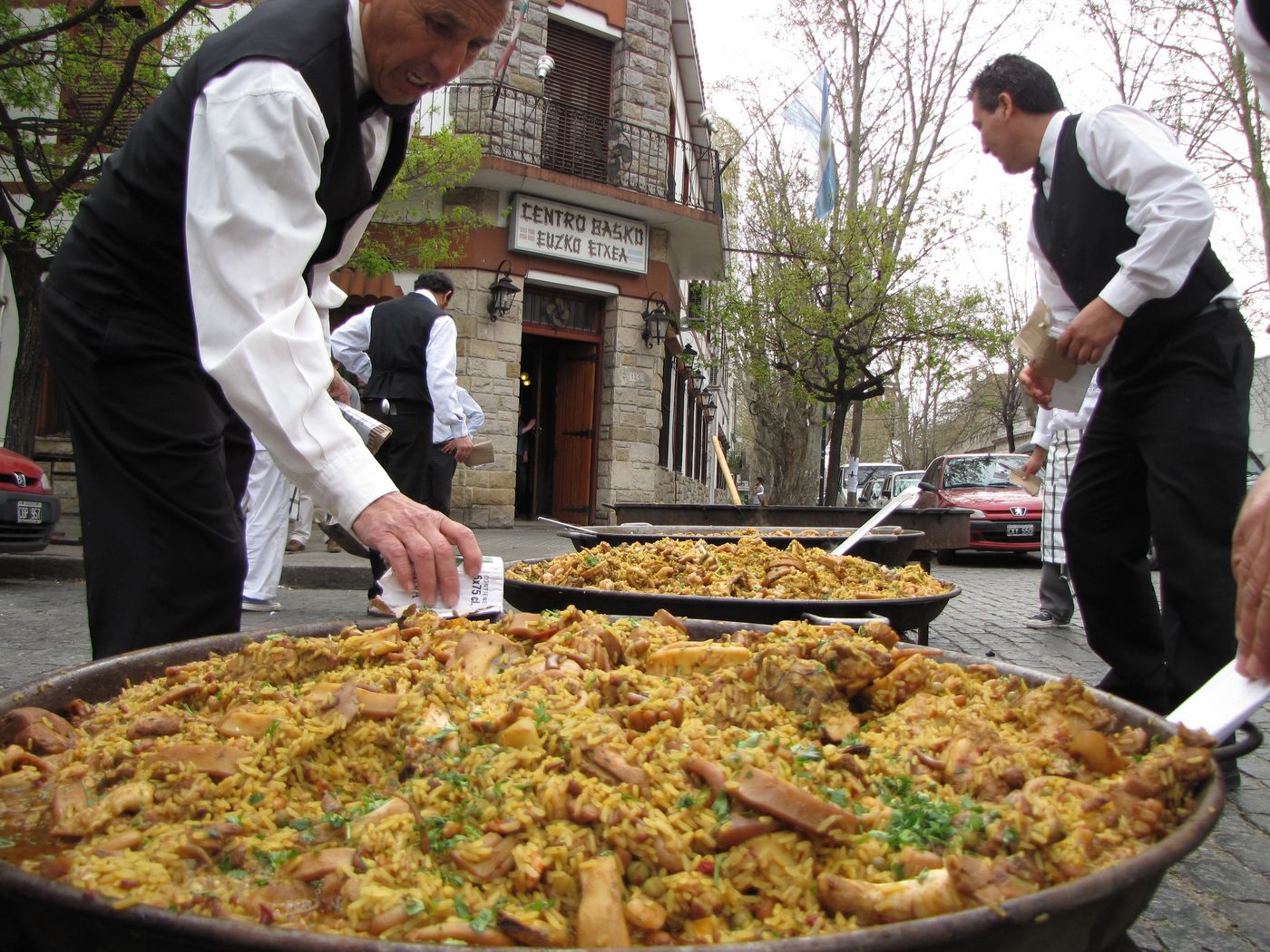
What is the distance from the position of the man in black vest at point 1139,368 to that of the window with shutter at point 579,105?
12.7m

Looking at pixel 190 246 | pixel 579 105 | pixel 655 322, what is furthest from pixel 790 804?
pixel 579 105

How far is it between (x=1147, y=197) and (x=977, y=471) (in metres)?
12.7

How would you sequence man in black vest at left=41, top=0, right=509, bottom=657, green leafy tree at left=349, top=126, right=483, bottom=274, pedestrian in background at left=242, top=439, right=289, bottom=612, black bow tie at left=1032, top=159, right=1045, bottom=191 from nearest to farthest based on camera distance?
man in black vest at left=41, top=0, right=509, bottom=657, black bow tie at left=1032, top=159, right=1045, bottom=191, pedestrian in background at left=242, top=439, right=289, bottom=612, green leafy tree at left=349, top=126, right=483, bottom=274

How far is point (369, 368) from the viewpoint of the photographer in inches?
287

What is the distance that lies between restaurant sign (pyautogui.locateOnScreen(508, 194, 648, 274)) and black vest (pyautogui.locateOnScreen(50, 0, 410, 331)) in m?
12.7

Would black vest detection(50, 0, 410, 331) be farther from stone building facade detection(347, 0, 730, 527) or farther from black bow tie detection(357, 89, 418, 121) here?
stone building facade detection(347, 0, 730, 527)

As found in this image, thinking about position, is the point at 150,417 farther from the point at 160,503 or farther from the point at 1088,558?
the point at 1088,558

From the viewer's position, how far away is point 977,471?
1518 centimetres

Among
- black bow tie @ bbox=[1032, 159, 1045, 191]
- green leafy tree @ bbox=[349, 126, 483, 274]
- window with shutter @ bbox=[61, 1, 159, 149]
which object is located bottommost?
black bow tie @ bbox=[1032, 159, 1045, 191]

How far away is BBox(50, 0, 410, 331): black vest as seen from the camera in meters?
2.04

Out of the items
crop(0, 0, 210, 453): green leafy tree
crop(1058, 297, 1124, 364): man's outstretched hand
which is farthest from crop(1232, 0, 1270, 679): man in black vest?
crop(0, 0, 210, 453): green leafy tree

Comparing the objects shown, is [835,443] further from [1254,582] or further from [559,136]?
[1254,582]

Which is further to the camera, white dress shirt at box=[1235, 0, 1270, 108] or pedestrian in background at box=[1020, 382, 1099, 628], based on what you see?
pedestrian in background at box=[1020, 382, 1099, 628]

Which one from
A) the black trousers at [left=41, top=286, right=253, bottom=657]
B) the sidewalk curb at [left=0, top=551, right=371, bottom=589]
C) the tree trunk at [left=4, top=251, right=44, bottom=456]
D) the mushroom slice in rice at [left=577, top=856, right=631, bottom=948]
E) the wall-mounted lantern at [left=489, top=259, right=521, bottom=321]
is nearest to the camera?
the mushroom slice in rice at [left=577, top=856, right=631, bottom=948]
